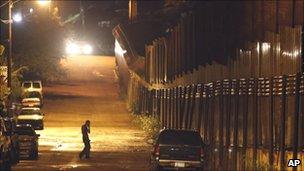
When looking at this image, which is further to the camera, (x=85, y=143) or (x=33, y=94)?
(x=33, y=94)

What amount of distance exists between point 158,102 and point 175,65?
3054mm

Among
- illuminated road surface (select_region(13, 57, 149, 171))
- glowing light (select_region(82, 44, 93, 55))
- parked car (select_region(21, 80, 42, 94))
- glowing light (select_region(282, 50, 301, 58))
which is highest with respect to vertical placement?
glowing light (select_region(82, 44, 93, 55))

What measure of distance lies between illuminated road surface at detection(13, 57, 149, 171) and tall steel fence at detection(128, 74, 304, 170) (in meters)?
3.36

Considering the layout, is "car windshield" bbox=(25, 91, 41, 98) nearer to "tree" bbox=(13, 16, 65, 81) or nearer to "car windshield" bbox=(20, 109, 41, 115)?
"tree" bbox=(13, 16, 65, 81)

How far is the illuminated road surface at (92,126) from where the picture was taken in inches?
1358

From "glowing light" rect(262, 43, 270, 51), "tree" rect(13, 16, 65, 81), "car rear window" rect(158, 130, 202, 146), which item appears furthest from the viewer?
"tree" rect(13, 16, 65, 81)

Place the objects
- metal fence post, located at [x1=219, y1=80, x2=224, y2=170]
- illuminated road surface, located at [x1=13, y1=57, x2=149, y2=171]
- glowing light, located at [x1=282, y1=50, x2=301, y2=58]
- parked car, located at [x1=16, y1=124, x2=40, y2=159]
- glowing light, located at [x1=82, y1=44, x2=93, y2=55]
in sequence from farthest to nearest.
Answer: glowing light, located at [x1=82, y1=44, x2=93, y2=55] < parked car, located at [x1=16, y1=124, x2=40, y2=159] < illuminated road surface, located at [x1=13, y1=57, x2=149, y2=171] < metal fence post, located at [x1=219, y1=80, x2=224, y2=170] < glowing light, located at [x1=282, y1=50, x2=301, y2=58]

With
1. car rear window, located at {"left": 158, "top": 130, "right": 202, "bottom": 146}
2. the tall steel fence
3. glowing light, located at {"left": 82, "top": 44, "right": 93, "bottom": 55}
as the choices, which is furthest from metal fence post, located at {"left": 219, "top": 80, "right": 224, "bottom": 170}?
glowing light, located at {"left": 82, "top": 44, "right": 93, "bottom": 55}

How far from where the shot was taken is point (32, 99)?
62.9 metres

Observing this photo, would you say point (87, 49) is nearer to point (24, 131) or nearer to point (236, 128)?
point (24, 131)

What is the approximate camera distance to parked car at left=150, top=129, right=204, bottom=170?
90.5 feet

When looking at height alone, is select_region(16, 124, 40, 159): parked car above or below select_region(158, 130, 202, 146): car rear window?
below

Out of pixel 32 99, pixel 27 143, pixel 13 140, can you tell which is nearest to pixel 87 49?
pixel 32 99

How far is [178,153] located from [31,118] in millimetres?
27210
